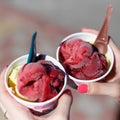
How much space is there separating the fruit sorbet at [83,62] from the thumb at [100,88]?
50 millimetres

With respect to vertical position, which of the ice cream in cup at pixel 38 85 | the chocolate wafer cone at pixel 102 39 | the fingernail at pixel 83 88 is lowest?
the fingernail at pixel 83 88

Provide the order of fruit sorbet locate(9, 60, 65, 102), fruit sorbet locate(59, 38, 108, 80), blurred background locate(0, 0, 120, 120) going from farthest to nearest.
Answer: blurred background locate(0, 0, 120, 120) < fruit sorbet locate(59, 38, 108, 80) < fruit sorbet locate(9, 60, 65, 102)

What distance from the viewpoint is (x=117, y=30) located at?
2.14 meters

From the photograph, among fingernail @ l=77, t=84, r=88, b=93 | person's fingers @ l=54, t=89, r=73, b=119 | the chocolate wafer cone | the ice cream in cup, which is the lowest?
person's fingers @ l=54, t=89, r=73, b=119

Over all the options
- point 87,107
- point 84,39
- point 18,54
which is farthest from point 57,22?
point 84,39

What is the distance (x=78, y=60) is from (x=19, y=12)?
110 cm

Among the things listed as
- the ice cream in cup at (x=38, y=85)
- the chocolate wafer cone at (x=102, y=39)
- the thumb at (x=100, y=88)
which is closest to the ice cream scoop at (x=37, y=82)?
the ice cream in cup at (x=38, y=85)

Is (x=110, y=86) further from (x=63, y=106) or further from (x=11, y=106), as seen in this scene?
(x=11, y=106)

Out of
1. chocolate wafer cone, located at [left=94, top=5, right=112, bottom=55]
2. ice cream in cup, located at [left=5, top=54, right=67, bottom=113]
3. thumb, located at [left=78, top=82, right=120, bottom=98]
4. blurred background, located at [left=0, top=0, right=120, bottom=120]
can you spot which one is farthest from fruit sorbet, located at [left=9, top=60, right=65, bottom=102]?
blurred background, located at [left=0, top=0, right=120, bottom=120]

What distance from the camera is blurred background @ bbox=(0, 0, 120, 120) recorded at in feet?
6.79

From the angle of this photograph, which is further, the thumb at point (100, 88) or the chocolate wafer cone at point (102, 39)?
the chocolate wafer cone at point (102, 39)

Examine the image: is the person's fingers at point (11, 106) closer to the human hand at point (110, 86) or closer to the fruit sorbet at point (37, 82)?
the fruit sorbet at point (37, 82)

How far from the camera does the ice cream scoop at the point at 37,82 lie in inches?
43.1

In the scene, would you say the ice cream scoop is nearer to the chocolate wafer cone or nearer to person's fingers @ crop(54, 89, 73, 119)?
person's fingers @ crop(54, 89, 73, 119)
